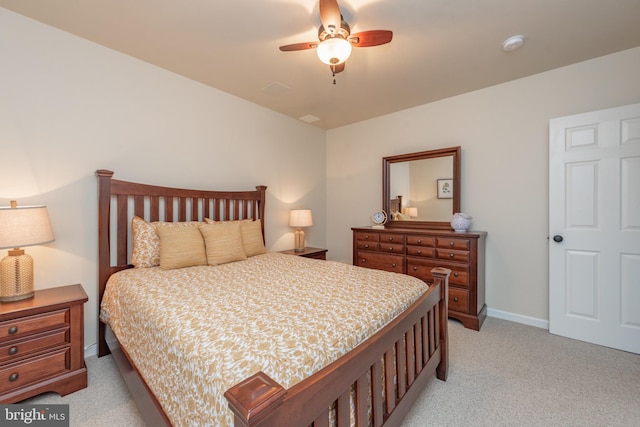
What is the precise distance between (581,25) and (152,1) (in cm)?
311

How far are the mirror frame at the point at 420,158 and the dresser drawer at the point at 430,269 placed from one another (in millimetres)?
564

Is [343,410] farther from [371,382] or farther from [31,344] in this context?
[31,344]

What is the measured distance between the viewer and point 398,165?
12.3 feet

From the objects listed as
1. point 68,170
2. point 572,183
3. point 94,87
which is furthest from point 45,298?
point 572,183

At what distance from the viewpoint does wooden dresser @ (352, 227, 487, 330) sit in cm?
276

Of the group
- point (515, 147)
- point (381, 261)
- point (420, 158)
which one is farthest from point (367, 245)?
point (515, 147)

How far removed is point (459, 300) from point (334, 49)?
2.64m

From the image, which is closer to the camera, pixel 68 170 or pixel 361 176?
pixel 68 170

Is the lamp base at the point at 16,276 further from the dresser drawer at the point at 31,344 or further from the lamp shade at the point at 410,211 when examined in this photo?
the lamp shade at the point at 410,211

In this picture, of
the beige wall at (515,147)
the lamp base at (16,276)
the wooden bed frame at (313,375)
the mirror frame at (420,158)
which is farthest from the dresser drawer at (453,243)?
the lamp base at (16,276)

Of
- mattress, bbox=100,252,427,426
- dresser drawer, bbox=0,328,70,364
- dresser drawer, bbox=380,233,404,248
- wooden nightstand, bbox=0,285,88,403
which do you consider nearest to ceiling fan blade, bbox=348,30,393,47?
mattress, bbox=100,252,427,426

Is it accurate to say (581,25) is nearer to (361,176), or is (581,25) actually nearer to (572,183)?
(572,183)

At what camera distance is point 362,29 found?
2.07 metres

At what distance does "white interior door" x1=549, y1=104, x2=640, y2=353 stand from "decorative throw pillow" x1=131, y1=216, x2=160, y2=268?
12.1 feet
